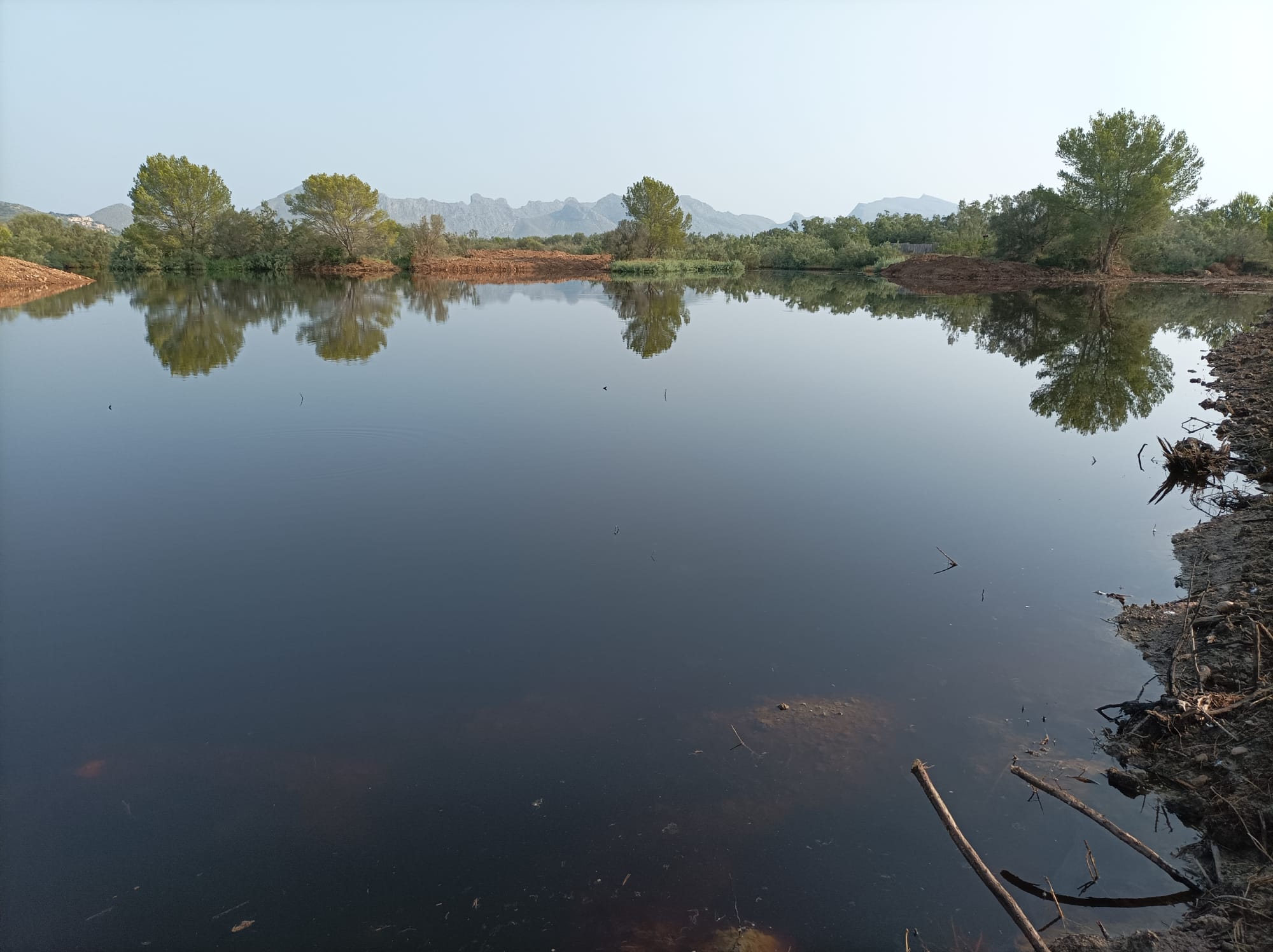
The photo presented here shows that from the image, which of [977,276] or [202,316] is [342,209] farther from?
[977,276]

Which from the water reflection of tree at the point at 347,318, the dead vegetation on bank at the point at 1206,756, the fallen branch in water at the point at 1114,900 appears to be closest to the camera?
the dead vegetation on bank at the point at 1206,756

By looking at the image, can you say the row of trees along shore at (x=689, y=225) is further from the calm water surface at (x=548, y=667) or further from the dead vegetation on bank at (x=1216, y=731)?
the dead vegetation on bank at (x=1216, y=731)

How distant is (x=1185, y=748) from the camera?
4.01m

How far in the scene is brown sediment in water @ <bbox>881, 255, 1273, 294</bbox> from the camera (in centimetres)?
4369

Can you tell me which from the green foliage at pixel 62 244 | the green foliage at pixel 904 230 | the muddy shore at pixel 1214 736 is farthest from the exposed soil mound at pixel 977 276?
the green foliage at pixel 62 244

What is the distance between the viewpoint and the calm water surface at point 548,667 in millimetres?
3244

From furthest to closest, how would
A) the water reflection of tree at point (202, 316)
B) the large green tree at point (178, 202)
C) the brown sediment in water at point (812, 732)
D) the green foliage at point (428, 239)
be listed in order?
the green foliage at point (428, 239)
the large green tree at point (178, 202)
the water reflection of tree at point (202, 316)
the brown sediment in water at point (812, 732)

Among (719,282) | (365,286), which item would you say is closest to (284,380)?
(365,286)

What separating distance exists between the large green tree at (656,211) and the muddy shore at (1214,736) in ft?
221

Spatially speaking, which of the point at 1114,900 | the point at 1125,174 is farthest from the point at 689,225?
the point at 1114,900

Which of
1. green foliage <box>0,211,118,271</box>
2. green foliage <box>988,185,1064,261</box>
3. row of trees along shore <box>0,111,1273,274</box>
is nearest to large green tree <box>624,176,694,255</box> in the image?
row of trees along shore <box>0,111,1273,274</box>

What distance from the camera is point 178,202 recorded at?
179 ft

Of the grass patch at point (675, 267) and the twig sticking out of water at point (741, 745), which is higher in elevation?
the grass patch at point (675, 267)

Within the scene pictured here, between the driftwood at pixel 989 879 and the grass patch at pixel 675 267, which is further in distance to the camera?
the grass patch at pixel 675 267
